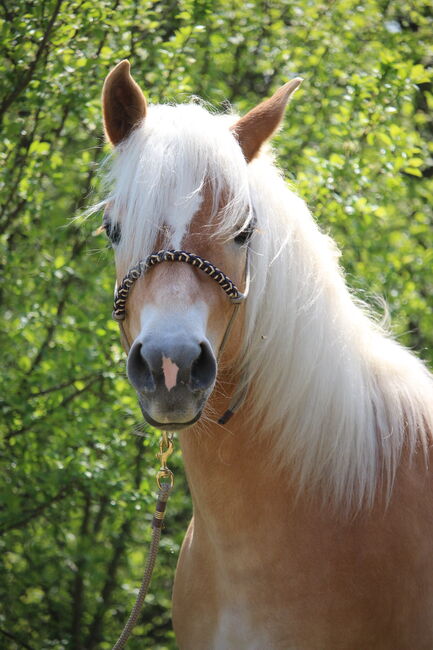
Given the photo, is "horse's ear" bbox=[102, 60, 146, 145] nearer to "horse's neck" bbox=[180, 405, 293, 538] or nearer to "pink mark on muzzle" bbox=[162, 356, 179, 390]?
"pink mark on muzzle" bbox=[162, 356, 179, 390]

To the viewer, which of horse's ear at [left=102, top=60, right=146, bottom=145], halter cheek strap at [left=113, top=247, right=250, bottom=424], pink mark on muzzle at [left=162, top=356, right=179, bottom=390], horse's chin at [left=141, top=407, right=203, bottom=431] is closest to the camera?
pink mark on muzzle at [left=162, top=356, right=179, bottom=390]

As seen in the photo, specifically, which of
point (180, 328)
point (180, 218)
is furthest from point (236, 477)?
point (180, 218)

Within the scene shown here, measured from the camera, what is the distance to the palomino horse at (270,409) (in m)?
2.26

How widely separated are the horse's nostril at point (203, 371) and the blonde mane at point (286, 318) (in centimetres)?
37

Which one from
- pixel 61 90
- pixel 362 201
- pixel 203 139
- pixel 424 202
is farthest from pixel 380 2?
pixel 203 139

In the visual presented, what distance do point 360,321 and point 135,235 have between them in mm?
932

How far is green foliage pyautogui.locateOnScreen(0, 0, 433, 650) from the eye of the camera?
4.31 metres

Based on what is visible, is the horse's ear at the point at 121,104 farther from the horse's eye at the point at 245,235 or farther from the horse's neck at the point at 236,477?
the horse's neck at the point at 236,477

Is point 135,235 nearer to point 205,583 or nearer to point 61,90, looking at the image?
point 205,583

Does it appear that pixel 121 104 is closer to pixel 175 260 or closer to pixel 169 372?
pixel 175 260

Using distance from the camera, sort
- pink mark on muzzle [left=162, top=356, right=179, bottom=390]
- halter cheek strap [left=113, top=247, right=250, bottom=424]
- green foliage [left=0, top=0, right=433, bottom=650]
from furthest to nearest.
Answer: green foliage [left=0, top=0, right=433, bottom=650] < halter cheek strap [left=113, top=247, right=250, bottom=424] < pink mark on muzzle [left=162, top=356, right=179, bottom=390]

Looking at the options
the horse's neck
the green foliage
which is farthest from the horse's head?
the green foliage

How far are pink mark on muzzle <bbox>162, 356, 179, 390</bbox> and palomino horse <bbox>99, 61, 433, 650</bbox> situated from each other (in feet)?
0.63

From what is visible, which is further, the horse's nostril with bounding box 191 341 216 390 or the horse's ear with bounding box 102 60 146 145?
the horse's ear with bounding box 102 60 146 145
